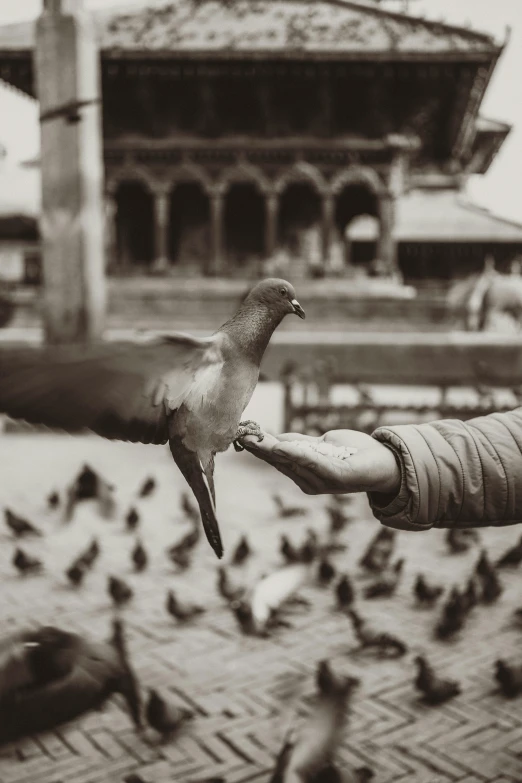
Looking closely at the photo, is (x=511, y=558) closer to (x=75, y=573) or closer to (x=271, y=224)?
(x=75, y=573)

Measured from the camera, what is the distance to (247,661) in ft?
14.3

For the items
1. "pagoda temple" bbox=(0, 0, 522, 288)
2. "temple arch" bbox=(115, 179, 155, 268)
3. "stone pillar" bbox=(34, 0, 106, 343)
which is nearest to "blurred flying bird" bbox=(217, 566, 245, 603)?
"stone pillar" bbox=(34, 0, 106, 343)

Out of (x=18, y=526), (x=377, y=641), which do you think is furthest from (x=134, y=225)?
(x=377, y=641)

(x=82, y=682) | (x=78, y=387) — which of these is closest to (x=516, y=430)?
(x=78, y=387)

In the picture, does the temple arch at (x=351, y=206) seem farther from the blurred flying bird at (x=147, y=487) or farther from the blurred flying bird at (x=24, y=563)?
the blurred flying bird at (x=24, y=563)

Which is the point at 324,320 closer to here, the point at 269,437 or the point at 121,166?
the point at 121,166

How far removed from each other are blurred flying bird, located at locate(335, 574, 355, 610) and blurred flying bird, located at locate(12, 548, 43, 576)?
90.9 inches

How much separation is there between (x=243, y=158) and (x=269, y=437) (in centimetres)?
1878

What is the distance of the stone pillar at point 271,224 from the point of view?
1897 cm

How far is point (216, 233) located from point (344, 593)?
15.5 metres

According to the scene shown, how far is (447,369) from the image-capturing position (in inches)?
574

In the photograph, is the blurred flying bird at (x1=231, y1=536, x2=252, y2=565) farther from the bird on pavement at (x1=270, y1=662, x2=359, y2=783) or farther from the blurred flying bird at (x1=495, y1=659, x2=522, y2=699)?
the bird on pavement at (x1=270, y1=662, x2=359, y2=783)

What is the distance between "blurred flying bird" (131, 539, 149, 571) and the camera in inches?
223

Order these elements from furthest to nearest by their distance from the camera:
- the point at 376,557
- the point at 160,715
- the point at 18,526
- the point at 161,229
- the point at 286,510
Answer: the point at 161,229, the point at 286,510, the point at 18,526, the point at 376,557, the point at 160,715
